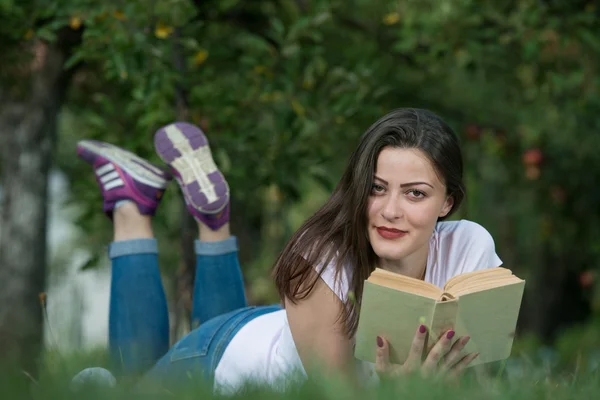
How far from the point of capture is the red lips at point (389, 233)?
270 cm

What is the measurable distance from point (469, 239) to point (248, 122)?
1.94 meters

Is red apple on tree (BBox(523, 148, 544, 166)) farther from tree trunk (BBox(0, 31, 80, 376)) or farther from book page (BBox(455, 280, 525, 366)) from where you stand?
book page (BBox(455, 280, 525, 366))

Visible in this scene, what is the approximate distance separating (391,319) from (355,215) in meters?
0.42

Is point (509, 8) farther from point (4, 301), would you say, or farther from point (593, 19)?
point (4, 301)

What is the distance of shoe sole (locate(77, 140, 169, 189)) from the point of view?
3.67m

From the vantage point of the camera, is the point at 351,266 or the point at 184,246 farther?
the point at 184,246

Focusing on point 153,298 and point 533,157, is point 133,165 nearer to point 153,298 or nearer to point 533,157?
point 153,298

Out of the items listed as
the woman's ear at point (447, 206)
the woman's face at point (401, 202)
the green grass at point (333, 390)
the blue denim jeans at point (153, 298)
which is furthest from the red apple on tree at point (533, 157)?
the green grass at point (333, 390)

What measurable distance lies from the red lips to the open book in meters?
0.28

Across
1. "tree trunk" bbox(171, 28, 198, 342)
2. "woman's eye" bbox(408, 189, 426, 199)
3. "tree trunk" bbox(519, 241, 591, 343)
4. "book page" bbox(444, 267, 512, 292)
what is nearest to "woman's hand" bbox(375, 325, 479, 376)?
"book page" bbox(444, 267, 512, 292)

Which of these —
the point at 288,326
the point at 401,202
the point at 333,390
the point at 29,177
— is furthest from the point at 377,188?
the point at 29,177

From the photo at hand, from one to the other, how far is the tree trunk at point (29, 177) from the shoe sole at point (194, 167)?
2055 mm

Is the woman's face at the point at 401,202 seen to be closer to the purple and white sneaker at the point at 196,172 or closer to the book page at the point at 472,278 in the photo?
the book page at the point at 472,278

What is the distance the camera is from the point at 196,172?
355cm
